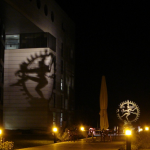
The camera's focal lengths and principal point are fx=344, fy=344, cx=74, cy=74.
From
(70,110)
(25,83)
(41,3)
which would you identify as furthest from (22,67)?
(70,110)

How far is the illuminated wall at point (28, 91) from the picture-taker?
1291 inches

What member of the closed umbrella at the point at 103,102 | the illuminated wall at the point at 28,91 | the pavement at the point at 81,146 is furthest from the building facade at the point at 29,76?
the pavement at the point at 81,146

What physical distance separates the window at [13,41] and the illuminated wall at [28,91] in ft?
1.82

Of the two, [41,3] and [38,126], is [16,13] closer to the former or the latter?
[41,3]

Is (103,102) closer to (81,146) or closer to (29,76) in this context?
(81,146)

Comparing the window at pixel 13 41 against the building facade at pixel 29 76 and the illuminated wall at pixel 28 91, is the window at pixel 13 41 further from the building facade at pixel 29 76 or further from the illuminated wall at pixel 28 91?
the illuminated wall at pixel 28 91

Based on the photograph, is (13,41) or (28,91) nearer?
(28,91)

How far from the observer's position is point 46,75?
3312 centimetres

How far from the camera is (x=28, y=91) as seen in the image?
32.9 meters

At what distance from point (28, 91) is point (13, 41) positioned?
5140mm

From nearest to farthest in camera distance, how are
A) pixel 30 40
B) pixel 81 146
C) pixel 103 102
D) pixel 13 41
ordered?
pixel 81 146 → pixel 103 102 → pixel 30 40 → pixel 13 41

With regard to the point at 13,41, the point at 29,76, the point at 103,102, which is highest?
the point at 13,41

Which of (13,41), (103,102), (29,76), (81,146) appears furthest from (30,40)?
(81,146)

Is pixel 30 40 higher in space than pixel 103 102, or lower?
higher
